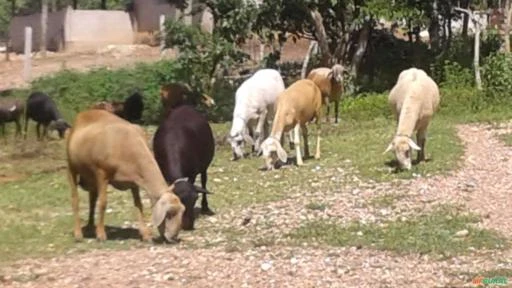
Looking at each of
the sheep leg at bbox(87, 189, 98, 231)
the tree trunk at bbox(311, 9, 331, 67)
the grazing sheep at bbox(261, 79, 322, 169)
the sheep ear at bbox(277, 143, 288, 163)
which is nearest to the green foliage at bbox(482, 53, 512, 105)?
the tree trunk at bbox(311, 9, 331, 67)

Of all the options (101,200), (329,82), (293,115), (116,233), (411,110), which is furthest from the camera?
(329,82)

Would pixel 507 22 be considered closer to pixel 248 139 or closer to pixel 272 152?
pixel 248 139

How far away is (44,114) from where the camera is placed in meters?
22.7

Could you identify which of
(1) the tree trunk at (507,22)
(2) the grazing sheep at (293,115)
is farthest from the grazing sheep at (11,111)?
(1) the tree trunk at (507,22)

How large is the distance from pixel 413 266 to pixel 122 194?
6234 mm

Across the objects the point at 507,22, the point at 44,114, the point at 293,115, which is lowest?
the point at 44,114

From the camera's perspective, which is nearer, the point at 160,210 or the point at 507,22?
the point at 160,210

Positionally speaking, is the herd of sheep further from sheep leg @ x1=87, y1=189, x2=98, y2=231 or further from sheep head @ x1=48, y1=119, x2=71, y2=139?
sheep head @ x1=48, y1=119, x2=71, y2=139

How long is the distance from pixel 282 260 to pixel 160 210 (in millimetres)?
1586

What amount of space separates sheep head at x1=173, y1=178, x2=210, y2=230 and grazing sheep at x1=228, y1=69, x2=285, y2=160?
6439 mm

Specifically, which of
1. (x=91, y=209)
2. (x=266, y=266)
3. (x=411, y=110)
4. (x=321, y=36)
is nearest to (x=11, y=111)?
(x=321, y=36)

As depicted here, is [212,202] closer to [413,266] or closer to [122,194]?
[122,194]

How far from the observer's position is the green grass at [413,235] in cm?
1018

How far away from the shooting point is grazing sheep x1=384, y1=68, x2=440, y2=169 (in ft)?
48.3
